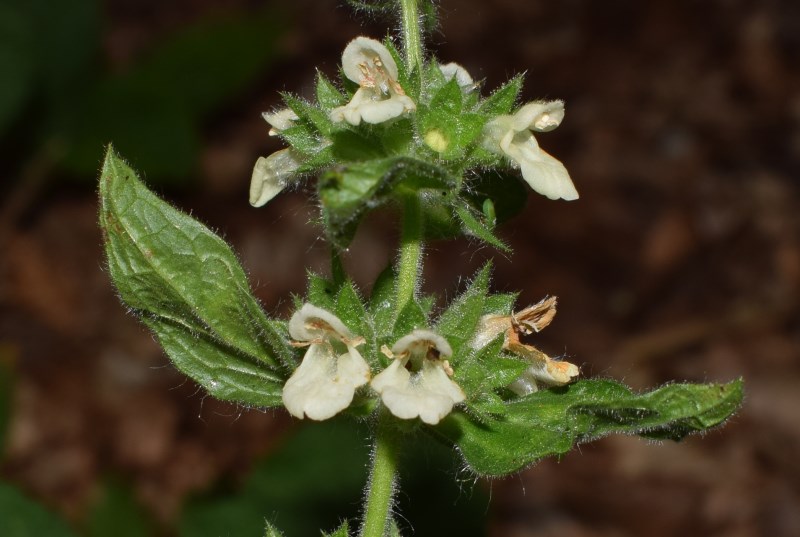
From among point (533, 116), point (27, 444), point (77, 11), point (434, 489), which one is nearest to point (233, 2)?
point (77, 11)

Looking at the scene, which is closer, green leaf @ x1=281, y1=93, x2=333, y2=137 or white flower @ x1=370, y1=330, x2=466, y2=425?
white flower @ x1=370, y1=330, x2=466, y2=425

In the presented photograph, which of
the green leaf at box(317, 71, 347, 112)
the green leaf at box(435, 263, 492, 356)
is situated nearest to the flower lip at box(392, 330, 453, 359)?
the green leaf at box(435, 263, 492, 356)

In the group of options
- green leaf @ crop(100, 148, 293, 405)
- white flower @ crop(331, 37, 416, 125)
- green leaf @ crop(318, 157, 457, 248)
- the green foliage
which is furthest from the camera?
the green foliage

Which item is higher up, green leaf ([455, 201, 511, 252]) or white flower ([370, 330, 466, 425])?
green leaf ([455, 201, 511, 252])

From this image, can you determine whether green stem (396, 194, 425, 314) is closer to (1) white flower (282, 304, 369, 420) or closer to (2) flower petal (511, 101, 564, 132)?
(1) white flower (282, 304, 369, 420)

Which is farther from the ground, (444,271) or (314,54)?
(314,54)

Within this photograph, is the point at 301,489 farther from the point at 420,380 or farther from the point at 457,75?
the point at 457,75

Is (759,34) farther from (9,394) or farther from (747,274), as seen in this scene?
(9,394)
